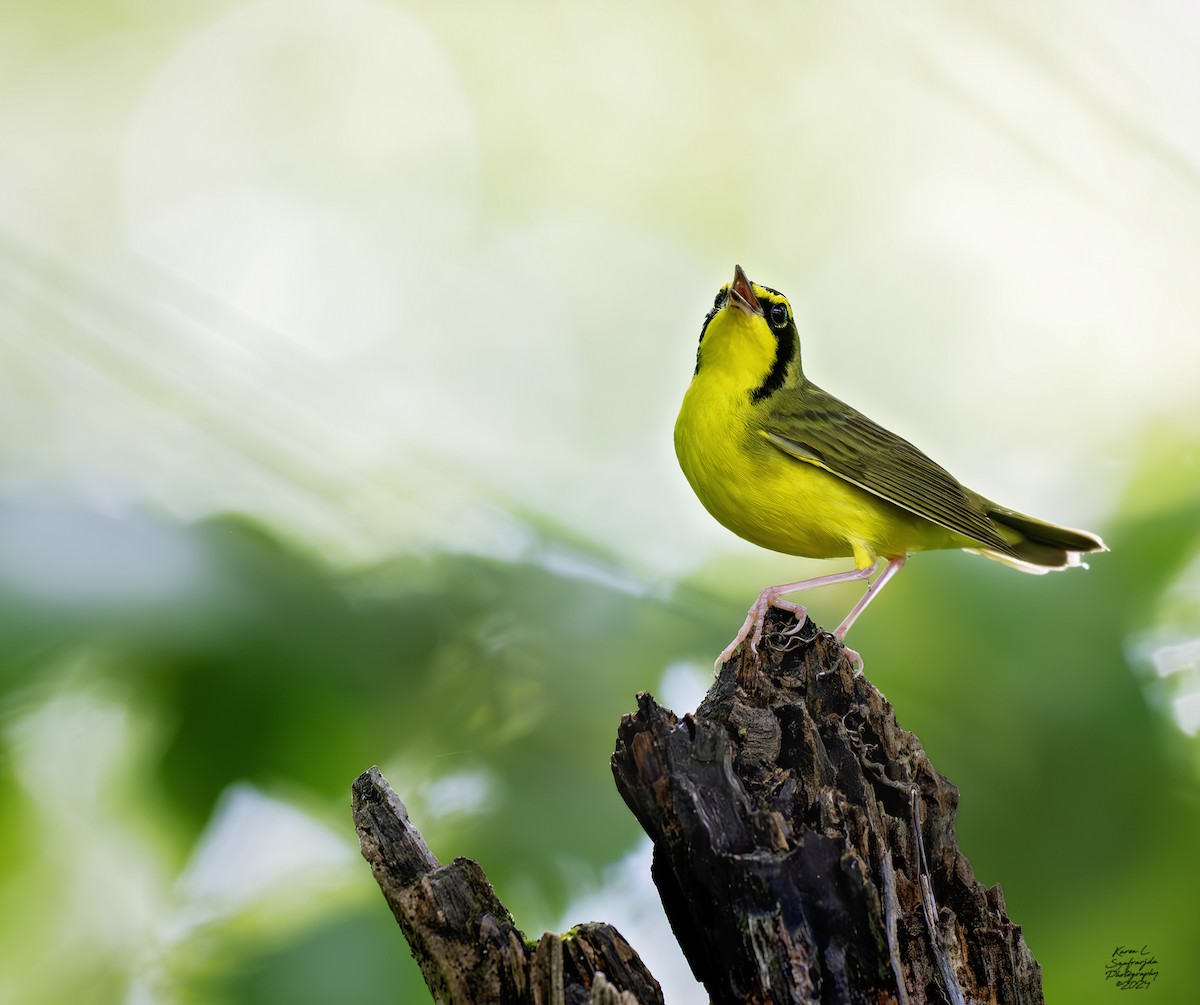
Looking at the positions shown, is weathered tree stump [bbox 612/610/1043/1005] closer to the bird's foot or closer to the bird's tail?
the bird's foot

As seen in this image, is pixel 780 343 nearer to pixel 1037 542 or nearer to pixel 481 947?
Answer: pixel 1037 542

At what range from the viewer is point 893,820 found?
213 centimetres

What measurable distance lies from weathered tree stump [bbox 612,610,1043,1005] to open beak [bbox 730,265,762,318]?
1.25 metres

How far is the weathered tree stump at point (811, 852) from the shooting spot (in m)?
1.86

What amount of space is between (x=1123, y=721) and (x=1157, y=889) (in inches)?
22.5

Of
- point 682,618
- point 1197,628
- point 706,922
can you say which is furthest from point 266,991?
point 1197,628

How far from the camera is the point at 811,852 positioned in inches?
74.9

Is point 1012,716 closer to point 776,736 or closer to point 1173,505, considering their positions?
point 1173,505

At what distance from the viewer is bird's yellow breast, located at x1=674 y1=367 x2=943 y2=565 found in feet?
10.1

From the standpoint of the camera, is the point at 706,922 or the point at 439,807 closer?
the point at 706,922

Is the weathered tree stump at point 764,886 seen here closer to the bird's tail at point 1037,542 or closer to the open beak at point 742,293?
the bird's tail at point 1037,542

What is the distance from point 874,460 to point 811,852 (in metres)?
1.50
